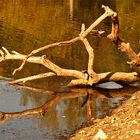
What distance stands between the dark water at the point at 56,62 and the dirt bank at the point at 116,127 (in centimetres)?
57

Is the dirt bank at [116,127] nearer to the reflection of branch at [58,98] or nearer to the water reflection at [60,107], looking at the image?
the water reflection at [60,107]

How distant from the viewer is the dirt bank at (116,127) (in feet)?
39.0

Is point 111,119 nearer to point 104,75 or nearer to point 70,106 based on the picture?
point 70,106

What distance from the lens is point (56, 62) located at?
2395 cm

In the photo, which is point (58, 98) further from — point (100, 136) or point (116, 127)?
point (100, 136)

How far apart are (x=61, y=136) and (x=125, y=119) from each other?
6.16 ft

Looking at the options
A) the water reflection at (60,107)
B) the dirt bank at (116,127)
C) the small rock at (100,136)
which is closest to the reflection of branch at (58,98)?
the water reflection at (60,107)

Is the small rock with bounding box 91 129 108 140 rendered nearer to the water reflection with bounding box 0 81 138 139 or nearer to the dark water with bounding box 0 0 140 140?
the dark water with bounding box 0 0 140 140

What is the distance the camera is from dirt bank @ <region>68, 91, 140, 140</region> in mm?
11891

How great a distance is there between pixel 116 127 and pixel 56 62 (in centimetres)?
1135

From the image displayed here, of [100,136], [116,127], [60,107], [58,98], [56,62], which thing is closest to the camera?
[100,136]

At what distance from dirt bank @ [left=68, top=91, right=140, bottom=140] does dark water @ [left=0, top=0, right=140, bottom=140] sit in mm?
568

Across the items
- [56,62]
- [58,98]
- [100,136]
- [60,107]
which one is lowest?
[100,136]

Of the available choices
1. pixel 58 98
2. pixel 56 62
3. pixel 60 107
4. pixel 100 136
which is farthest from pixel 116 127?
pixel 56 62
